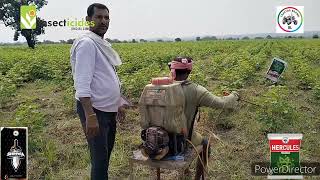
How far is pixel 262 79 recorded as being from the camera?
35.8 feet

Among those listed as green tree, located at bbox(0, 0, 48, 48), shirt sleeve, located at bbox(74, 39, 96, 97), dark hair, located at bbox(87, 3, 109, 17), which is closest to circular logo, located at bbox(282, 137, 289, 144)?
shirt sleeve, located at bbox(74, 39, 96, 97)

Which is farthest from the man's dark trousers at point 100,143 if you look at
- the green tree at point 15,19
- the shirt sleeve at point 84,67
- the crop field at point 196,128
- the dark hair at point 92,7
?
the green tree at point 15,19

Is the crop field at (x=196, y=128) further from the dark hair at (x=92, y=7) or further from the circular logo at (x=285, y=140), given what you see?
the dark hair at (x=92, y=7)

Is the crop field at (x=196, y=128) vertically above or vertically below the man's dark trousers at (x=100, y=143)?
below

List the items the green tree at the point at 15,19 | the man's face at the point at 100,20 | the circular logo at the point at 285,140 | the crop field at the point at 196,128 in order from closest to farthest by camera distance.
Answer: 1. the man's face at the point at 100,20
2. the circular logo at the point at 285,140
3. the crop field at the point at 196,128
4. the green tree at the point at 15,19

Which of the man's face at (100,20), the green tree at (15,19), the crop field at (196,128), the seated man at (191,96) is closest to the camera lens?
the man's face at (100,20)

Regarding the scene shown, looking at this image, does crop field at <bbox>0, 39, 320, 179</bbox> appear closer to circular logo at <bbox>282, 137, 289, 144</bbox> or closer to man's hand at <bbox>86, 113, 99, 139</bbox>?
circular logo at <bbox>282, 137, 289, 144</bbox>

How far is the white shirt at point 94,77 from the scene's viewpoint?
3.02m

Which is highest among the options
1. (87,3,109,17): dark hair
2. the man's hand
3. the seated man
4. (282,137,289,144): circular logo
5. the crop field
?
(87,3,109,17): dark hair

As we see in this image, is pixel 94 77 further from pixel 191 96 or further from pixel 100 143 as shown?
pixel 191 96

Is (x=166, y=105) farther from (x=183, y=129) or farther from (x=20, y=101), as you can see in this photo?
(x=20, y=101)

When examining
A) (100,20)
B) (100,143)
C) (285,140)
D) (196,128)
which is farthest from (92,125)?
(196,128)

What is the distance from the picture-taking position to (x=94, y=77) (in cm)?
317

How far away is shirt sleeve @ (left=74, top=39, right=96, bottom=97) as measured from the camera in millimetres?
3008
